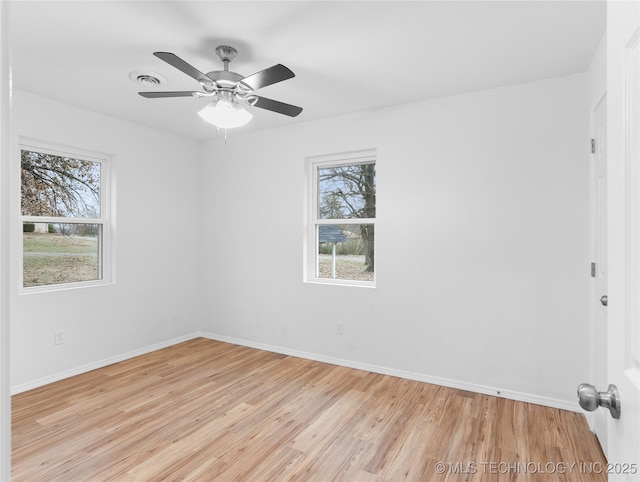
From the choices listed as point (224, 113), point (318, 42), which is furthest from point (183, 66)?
point (318, 42)

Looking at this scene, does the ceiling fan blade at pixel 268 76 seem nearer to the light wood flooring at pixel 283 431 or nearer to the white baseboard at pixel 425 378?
the light wood flooring at pixel 283 431

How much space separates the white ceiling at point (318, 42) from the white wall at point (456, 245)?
1.27ft

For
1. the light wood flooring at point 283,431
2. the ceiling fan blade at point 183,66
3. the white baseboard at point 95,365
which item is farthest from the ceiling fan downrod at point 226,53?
the white baseboard at point 95,365

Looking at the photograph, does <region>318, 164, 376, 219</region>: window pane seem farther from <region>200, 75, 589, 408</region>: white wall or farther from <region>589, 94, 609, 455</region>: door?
<region>589, 94, 609, 455</region>: door

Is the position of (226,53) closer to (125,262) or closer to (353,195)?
(353,195)

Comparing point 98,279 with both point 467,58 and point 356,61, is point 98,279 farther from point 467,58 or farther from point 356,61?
point 467,58

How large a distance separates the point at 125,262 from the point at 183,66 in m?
2.55

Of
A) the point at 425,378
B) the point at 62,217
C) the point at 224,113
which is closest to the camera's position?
the point at 224,113

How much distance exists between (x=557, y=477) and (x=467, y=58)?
260 cm

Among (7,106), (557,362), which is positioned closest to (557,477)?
(557,362)

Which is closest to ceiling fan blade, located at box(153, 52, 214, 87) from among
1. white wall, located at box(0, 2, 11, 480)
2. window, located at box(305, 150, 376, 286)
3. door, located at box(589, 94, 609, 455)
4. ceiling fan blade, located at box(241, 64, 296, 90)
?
ceiling fan blade, located at box(241, 64, 296, 90)

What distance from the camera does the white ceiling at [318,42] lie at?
1.97 metres

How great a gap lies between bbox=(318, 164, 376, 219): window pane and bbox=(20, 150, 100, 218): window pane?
2333mm

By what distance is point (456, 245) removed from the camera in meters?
3.13
